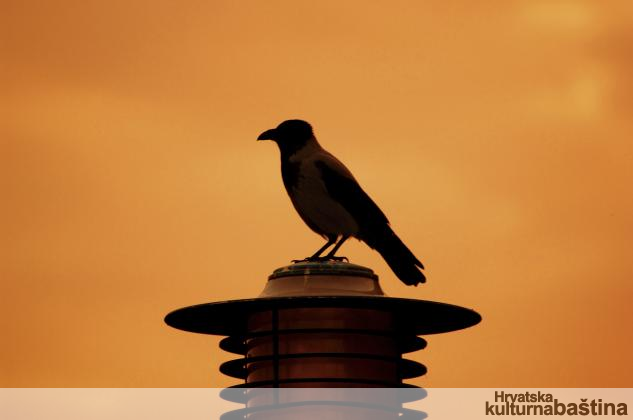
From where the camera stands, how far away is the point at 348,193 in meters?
5.16

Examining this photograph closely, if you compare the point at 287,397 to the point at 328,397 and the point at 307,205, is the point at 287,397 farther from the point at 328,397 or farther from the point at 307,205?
the point at 307,205

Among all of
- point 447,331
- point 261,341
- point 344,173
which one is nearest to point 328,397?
point 261,341

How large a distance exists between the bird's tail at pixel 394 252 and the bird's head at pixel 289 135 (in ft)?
1.95

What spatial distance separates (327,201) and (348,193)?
0.12m

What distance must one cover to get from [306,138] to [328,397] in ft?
8.58

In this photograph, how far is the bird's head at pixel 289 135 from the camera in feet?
17.3

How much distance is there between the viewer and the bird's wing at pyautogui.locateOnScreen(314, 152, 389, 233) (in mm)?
5066

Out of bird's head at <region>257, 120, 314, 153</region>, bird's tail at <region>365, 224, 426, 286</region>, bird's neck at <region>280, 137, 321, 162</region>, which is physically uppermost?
bird's head at <region>257, 120, 314, 153</region>

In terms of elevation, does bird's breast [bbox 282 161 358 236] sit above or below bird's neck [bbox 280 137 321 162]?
below

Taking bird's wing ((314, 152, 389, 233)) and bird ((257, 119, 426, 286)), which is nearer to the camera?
bird's wing ((314, 152, 389, 233))

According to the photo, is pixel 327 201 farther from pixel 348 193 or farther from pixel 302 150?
pixel 302 150

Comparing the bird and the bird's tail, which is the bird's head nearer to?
the bird

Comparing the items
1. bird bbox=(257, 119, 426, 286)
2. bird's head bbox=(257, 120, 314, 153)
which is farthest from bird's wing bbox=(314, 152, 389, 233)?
bird's head bbox=(257, 120, 314, 153)

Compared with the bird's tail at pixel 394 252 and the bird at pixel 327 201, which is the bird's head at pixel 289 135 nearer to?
the bird at pixel 327 201
